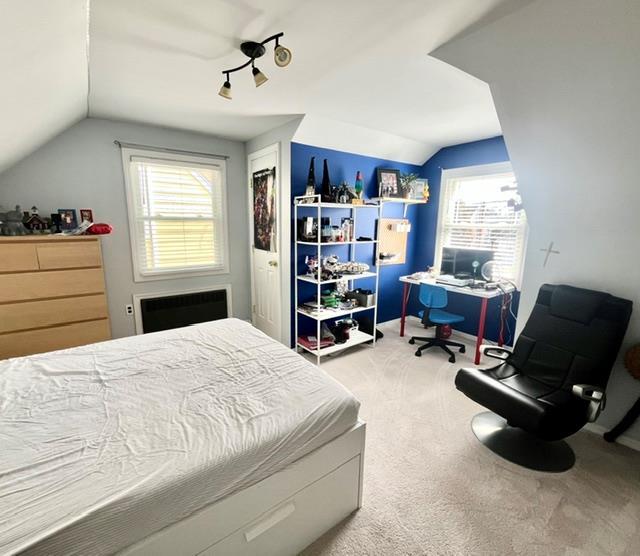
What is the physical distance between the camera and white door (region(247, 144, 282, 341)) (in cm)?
322

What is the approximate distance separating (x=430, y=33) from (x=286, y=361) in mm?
1924

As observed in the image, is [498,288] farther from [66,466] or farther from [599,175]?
[66,466]

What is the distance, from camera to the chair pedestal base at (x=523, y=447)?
1.87m

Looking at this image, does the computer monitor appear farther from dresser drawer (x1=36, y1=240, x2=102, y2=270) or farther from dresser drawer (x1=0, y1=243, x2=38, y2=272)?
dresser drawer (x1=0, y1=243, x2=38, y2=272)

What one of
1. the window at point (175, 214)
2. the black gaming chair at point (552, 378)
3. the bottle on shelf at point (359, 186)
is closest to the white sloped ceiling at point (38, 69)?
the window at point (175, 214)

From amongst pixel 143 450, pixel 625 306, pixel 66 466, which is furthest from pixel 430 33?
pixel 66 466

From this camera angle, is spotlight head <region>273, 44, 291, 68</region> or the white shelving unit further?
the white shelving unit

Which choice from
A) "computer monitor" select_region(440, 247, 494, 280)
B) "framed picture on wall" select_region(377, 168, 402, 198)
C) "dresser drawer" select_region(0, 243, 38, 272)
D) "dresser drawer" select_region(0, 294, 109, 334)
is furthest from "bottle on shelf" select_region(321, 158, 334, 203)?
"dresser drawer" select_region(0, 243, 38, 272)

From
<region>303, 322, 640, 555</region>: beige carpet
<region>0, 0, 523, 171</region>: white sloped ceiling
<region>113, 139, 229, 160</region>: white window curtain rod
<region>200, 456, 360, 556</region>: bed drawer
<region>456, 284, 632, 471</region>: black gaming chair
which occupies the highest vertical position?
<region>0, 0, 523, 171</region>: white sloped ceiling

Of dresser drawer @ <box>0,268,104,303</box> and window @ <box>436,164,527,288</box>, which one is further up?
window @ <box>436,164,527,288</box>

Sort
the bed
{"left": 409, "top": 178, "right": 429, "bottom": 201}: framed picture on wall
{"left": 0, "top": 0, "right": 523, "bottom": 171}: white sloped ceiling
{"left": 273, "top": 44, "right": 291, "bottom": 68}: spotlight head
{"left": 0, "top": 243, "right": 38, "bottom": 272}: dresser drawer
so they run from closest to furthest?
1. the bed
2. {"left": 0, "top": 0, "right": 523, "bottom": 171}: white sloped ceiling
3. {"left": 273, "top": 44, "right": 291, "bottom": 68}: spotlight head
4. {"left": 0, "top": 243, "right": 38, "bottom": 272}: dresser drawer
5. {"left": 409, "top": 178, "right": 429, "bottom": 201}: framed picture on wall

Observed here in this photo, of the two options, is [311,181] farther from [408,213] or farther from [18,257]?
[18,257]

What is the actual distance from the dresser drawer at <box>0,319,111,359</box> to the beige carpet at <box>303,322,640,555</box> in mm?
2461

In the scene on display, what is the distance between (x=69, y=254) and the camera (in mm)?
2471
